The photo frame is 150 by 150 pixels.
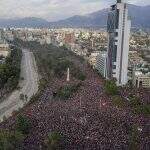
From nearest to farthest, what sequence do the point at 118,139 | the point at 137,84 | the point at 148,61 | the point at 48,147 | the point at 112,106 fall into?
the point at 48,147, the point at 118,139, the point at 112,106, the point at 137,84, the point at 148,61

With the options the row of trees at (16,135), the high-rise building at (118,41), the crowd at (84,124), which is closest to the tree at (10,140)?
the row of trees at (16,135)

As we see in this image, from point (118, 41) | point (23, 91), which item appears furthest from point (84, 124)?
point (118, 41)

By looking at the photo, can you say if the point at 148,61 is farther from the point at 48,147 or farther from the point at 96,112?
the point at 48,147

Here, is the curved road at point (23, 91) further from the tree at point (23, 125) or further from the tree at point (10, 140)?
the tree at point (10, 140)

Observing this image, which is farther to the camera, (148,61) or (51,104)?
(148,61)

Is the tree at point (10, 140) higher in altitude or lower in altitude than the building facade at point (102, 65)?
higher

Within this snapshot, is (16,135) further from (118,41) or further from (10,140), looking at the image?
(118,41)

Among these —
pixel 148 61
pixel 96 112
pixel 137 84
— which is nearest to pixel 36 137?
pixel 96 112

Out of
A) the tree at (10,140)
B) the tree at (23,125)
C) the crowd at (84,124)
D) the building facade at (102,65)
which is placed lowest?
the building facade at (102,65)
